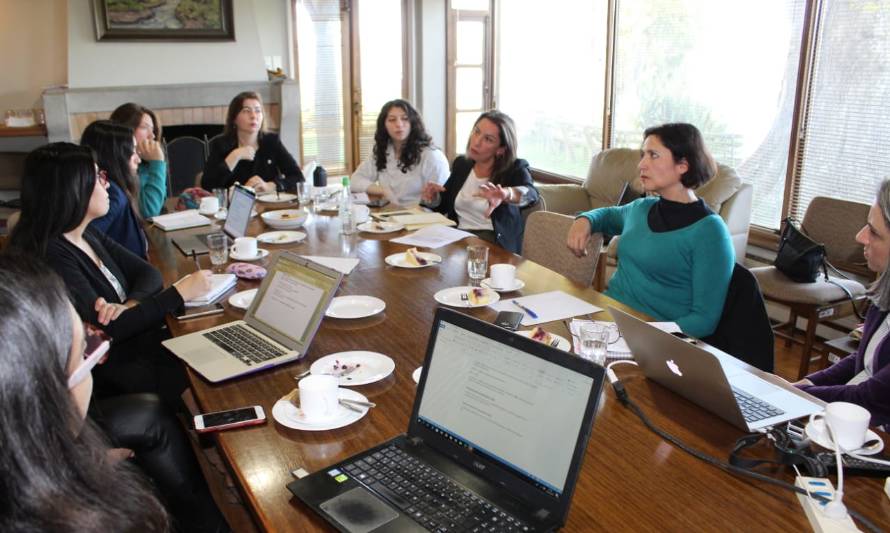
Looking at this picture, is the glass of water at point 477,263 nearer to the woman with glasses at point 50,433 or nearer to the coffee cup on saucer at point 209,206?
the woman with glasses at point 50,433

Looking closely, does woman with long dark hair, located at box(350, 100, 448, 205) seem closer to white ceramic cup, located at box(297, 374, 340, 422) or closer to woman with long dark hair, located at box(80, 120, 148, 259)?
woman with long dark hair, located at box(80, 120, 148, 259)

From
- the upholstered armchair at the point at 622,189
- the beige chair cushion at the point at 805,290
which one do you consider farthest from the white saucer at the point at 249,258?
the beige chair cushion at the point at 805,290

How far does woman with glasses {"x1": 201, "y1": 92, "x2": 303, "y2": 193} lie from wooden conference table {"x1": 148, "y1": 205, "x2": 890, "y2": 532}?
2.27 metres

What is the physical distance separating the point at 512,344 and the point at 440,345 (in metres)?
0.16

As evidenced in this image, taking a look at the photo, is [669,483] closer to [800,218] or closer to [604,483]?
[604,483]

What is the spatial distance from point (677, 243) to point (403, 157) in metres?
2.05

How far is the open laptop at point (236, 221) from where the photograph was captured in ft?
9.23

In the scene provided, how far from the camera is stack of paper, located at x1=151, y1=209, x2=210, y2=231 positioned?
10.1 feet

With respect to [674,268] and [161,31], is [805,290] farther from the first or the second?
[161,31]

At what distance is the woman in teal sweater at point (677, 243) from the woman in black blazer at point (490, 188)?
0.87 m

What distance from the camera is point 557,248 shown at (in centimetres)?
277

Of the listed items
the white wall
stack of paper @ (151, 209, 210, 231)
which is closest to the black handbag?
stack of paper @ (151, 209, 210, 231)

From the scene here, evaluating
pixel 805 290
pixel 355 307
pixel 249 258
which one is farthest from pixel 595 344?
pixel 805 290

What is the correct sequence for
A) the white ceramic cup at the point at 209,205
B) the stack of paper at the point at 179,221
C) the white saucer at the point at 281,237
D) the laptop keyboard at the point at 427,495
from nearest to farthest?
1. the laptop keyboard at the point at 427,495
2. the white saucer at the point at 281,237
3. the stack of paper at the point at 179,221
4. the white ceramic cup at the point at 209,205
